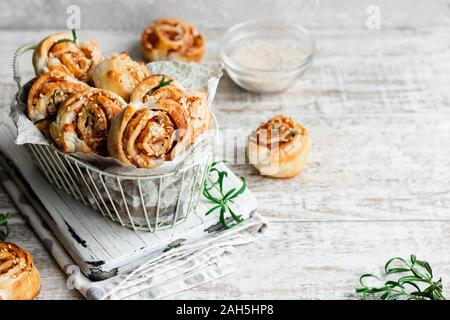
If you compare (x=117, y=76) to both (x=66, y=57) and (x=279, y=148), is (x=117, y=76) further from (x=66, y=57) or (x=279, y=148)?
(x=279, y=148)

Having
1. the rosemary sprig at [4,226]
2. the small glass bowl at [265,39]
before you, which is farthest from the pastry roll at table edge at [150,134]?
the small glass bowl at [265,39]

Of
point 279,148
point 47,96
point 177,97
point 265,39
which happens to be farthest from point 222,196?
point 265,39

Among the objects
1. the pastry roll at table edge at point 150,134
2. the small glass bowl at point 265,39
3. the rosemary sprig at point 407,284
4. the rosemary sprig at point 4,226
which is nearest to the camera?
the pastry roll at table edge at point 150,134

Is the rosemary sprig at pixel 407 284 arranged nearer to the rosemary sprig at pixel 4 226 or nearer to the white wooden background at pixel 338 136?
the white wooden background at pixel 338 136

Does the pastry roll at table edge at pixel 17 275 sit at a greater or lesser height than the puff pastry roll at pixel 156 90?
lesser
